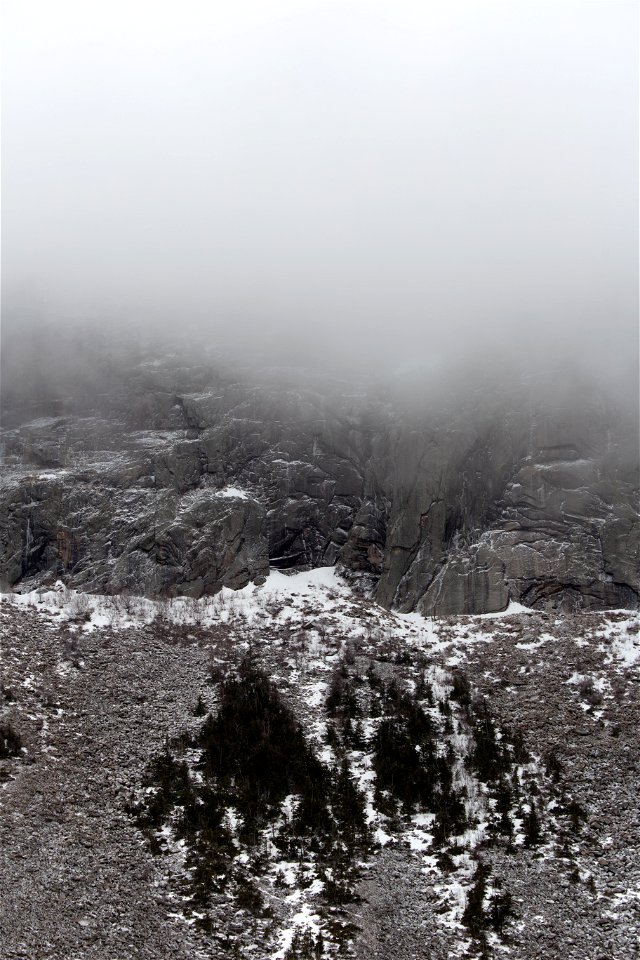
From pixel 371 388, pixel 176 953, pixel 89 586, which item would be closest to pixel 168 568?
pixel 89 586

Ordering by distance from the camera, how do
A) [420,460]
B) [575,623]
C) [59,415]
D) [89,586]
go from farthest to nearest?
[59,415] → [420,460] → [89,586] → [575,623]

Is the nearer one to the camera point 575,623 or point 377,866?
point 377,866

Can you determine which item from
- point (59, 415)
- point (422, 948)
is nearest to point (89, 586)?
point (59, 415)

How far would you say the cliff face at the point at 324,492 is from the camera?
43447 millimetres

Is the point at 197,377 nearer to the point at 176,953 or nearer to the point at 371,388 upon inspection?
the point at 371,388

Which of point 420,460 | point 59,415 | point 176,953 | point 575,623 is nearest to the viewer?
point 176,953

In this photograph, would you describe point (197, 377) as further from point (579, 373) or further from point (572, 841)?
point (572, 841)

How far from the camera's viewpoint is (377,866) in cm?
2306

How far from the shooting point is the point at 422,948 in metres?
20.2

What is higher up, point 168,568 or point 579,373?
point 579,373

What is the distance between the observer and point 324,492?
49.9 meters

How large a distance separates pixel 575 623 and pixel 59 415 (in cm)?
3833

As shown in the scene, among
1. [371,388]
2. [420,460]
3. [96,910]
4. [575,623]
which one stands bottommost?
[575,623]

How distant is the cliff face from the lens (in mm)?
43447
